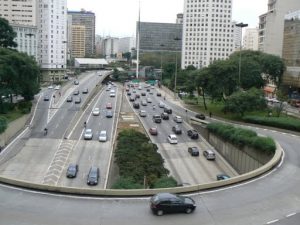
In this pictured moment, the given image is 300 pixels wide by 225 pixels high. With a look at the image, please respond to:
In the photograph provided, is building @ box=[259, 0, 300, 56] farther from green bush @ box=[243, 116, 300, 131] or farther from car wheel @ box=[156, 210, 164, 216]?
car wheel @ box=[156, 210, 164, 216]

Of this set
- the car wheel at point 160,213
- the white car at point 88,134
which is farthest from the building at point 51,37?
the car wheel at point 160,213

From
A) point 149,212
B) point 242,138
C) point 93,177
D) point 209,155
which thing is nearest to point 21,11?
point 209,155

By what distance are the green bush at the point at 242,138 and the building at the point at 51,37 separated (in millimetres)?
107938

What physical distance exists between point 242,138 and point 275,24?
90.0 m

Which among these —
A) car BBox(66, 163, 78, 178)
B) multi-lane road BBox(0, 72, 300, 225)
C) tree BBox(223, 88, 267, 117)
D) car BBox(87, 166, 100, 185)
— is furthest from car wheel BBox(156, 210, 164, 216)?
tree BBox(223, 88, 267, 117)

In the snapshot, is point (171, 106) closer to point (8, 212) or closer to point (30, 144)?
point (30, 144)

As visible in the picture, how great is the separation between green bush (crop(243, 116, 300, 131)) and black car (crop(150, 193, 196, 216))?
36994mm

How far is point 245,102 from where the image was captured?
63.1 meters

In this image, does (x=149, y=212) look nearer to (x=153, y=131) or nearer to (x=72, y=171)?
(x=72, y=171)

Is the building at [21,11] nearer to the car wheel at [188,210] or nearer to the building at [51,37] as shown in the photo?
the building at [51,37]

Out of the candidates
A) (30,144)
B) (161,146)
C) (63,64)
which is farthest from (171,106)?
(63,64)

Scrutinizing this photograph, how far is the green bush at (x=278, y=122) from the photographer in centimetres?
5531

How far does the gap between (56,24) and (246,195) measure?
142829 millimetres

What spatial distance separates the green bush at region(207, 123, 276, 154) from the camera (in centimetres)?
4006
